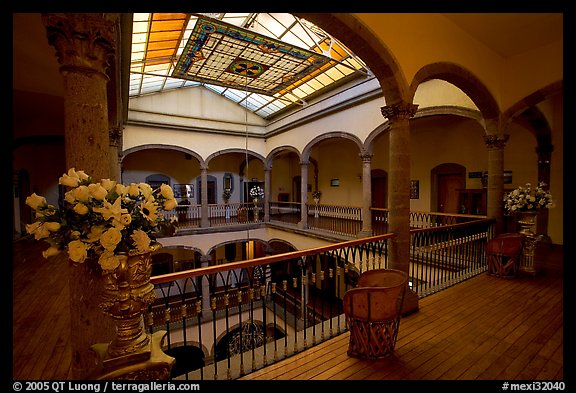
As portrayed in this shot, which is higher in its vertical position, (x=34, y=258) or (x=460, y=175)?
(x=460, y=175)

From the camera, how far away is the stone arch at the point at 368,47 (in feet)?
10.2

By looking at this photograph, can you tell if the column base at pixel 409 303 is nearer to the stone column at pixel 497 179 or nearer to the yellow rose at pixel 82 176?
the stone column at pixel 497 179

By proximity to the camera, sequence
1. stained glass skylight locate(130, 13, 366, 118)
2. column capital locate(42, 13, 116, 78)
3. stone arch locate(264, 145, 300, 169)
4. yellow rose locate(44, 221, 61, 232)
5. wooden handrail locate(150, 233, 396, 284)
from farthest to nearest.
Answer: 1. stone arch locate(264, 145, 300, 169)
2. stained glass skylight locate(130, 13, 366, 118)
3. wooden handrail locate(150, 233, 396, 284)
4. column capital locate(42, 13, 116, 78)
5. yellow rose locate(44, 221, 61, 232)

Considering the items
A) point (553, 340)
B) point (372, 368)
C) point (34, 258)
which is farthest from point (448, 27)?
point (34, 258)

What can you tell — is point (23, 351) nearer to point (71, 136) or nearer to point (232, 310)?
point (71, 136)

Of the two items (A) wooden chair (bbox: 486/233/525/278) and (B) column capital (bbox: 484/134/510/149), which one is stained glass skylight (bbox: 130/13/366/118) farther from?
(A) wooden chair (bbox: 486/233/525/278)

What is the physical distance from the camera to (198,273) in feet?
7.23

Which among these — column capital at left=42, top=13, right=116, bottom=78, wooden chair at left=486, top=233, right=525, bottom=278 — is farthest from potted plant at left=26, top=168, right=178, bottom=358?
wooden chair at left=486, top=233, right=525, bottom=278

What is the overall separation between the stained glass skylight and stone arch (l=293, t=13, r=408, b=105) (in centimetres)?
413

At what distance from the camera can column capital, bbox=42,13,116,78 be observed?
1.84 metres

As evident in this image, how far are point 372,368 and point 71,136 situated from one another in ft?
10.5

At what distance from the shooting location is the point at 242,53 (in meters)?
8.24

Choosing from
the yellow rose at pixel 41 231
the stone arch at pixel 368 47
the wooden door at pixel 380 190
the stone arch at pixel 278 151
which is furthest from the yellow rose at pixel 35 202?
the wooden door at pixel 380 190

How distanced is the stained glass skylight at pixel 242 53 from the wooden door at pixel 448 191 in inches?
207
